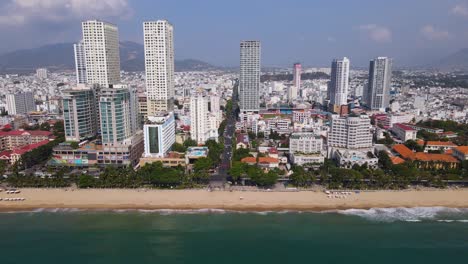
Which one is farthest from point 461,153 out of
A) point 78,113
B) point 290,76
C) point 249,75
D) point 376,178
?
point 290,76

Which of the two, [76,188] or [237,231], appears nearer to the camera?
[237,231]

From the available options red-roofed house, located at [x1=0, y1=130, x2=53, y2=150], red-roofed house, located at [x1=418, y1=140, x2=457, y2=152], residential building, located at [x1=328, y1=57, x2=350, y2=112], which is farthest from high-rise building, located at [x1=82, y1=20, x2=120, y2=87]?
residential building, located at [x1=328, y1=57, x2=350, y2=112]

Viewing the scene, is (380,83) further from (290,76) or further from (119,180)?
(290,76)

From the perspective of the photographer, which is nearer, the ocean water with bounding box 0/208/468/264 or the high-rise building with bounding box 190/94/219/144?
the ocean water with bounding box 0/208/468/264

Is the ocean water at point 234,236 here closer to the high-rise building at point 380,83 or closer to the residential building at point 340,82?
the residential building at point 340,82

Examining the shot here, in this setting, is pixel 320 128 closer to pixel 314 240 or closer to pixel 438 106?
pixel 314 240

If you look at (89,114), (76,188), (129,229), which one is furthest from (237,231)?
(89,114)

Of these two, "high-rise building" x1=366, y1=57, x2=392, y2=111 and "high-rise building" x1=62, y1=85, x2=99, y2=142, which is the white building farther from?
"high-rise building" x1=366, y1=57, x2=392, y2=111
